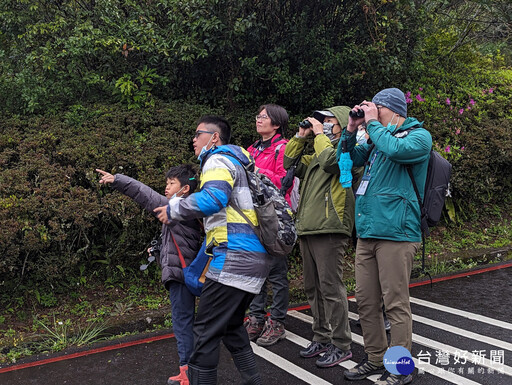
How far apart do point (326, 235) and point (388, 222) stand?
704mm

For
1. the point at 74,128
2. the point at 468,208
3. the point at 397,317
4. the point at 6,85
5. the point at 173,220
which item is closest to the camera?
the point at 173,220

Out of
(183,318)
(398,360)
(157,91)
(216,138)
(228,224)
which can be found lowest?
(398,360)

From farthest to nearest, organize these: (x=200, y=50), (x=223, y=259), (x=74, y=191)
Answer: (x=200, y=50)
(x=74, y=191)
(x=223, y=259)

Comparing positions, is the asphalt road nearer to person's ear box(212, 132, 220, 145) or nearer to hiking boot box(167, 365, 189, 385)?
hiking boot box(167, 365, 189, 385)

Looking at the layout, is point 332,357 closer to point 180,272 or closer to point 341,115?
point 180,272

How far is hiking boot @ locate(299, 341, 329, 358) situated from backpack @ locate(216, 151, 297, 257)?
1398mm

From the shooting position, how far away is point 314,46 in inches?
303

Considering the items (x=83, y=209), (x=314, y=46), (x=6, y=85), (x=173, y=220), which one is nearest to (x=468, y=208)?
(x=314, y=46)

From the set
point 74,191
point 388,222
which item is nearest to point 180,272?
point 388,222

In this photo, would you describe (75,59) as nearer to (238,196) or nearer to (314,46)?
(314,46)

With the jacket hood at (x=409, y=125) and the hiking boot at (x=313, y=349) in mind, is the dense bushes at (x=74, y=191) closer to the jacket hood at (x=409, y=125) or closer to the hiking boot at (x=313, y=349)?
the hiking boot at (x=313, y=349)

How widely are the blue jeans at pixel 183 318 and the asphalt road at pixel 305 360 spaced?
406 millimetres

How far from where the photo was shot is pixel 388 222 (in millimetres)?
3605

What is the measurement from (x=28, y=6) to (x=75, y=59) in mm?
1372
